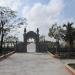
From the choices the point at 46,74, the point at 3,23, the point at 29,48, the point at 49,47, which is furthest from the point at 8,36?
the point at 46,74

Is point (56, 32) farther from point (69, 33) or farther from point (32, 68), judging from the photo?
point (32, 68)

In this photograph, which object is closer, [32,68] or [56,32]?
[32,68]

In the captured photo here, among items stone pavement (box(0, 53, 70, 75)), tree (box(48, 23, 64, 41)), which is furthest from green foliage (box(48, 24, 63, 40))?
stone pavement (box(0, 53, 70, 75))

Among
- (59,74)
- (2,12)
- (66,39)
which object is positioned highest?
(2,12)

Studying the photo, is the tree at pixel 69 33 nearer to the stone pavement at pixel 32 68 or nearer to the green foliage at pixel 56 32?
the green foliage at pixel 56 32

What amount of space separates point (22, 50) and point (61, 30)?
37.8ft

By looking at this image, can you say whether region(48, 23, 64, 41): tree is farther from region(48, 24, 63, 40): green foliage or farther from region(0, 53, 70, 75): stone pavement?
region(0, 53, 70, 75): stone pavement

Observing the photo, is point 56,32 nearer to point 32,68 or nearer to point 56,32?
point 56,32

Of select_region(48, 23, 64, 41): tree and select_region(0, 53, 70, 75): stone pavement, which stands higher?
select_region(48, 23, 64, 41): tree

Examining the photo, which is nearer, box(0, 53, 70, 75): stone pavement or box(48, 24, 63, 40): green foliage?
box(0, 53, 70, 75): stone pavement

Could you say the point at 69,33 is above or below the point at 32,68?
above

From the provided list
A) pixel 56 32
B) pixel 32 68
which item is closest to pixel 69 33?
pixel 56 32

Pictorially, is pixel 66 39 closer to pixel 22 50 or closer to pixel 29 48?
pixel 22 50

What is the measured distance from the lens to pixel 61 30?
59781mm
